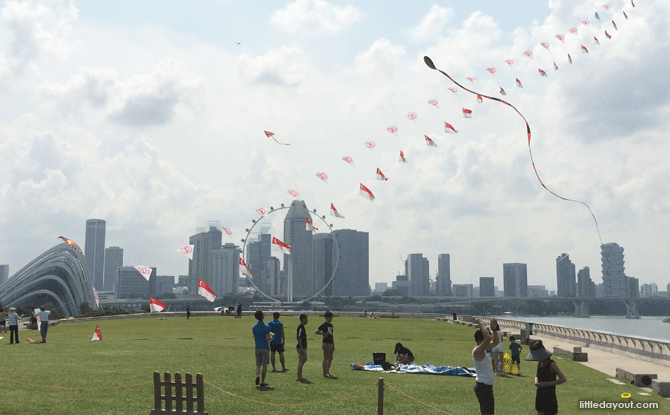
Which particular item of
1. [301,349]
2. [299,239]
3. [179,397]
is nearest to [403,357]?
[301,349]

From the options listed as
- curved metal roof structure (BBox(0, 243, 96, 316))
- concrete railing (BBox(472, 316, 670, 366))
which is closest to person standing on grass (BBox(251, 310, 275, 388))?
concrete railing (BBox(472, 316, 670, 366))

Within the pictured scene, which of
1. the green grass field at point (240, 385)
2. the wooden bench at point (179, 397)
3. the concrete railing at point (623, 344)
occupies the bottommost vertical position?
the concrete railing at point (623, 344)

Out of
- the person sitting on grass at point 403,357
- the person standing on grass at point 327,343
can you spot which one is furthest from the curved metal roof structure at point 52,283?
the person standing on grass at point 327,343

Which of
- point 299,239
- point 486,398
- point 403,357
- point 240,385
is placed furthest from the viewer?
point 299,239

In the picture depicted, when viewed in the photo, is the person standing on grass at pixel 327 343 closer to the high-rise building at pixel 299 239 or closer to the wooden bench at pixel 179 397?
the wooden bench at pixel 179 397

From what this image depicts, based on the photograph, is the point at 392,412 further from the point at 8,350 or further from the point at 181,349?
the point at 8,350

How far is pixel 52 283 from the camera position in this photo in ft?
488

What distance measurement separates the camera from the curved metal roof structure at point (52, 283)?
144 m

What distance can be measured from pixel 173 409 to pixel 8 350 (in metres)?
18.0

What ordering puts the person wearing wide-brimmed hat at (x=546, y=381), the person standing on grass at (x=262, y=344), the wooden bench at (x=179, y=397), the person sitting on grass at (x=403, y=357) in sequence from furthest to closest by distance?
the person sitting on grass at (x=403, y=357) → the person standing on grass at (x=262, y=344) → the wooden bench at (x=179, y=397) → the person wearing wide-brimmed hat at (x=546, y=381)

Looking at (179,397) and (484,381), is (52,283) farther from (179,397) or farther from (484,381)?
(484,381)

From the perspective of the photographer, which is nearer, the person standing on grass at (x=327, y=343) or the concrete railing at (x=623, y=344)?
the person standing on grass at (x=327, y=343)

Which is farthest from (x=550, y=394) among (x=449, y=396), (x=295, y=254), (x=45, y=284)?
(x=295, y=254)

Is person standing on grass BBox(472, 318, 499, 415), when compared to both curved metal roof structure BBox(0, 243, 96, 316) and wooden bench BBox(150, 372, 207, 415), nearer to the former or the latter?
wooden bench BBox(150, 372, 207, 415)
